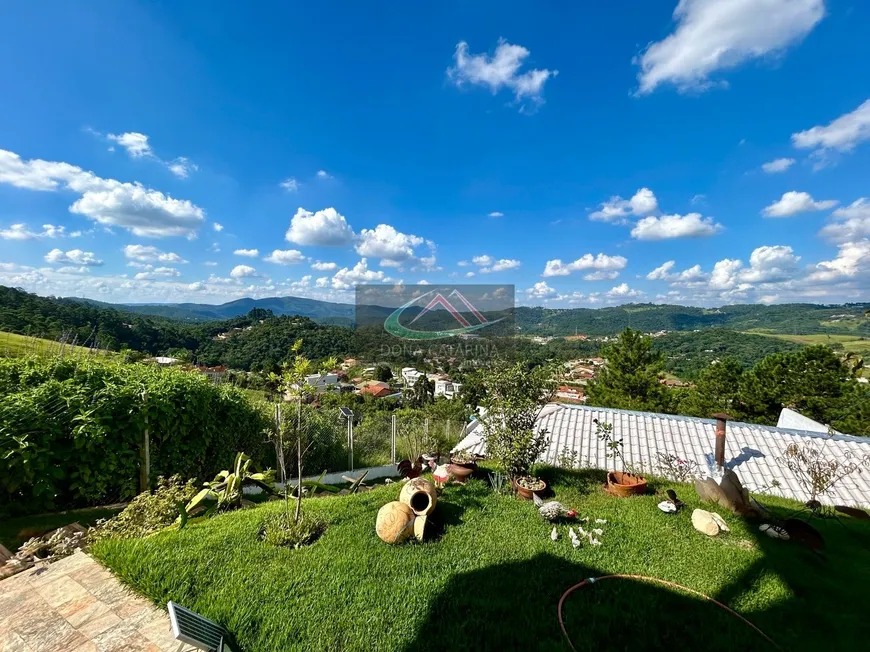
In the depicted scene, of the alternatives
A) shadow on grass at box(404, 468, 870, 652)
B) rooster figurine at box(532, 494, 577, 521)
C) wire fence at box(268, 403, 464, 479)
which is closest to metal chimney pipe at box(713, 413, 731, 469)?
shadow on grass at box(404, 468, 870, 652)

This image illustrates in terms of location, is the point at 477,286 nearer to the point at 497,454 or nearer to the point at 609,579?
the point at 497,454

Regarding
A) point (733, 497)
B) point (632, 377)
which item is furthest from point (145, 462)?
point (632, 377)

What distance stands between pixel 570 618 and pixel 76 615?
320 centimetres

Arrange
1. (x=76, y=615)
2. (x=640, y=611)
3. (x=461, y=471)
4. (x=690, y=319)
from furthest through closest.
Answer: (x=690, y=319), (x=461, y=471), (x=640, y=611), (x=76, y=615)

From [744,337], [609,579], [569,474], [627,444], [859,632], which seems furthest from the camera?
[744,337]

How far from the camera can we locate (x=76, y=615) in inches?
86.9

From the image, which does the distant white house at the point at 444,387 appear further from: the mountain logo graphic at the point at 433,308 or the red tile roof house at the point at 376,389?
the mountain logo graphic at the point at 433,308

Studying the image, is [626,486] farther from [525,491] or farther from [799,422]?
[799,422]

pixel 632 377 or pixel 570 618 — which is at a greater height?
pixel 570 618

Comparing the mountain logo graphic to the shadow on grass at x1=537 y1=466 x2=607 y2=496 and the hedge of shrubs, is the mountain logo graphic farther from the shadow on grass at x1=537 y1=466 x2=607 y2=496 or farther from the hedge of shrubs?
the hedge of shrubs

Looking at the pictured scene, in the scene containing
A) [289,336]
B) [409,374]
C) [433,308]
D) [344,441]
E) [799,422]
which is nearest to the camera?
[344,441]

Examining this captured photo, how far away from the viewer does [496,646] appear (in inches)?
81.0

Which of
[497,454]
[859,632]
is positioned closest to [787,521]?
[859,632]

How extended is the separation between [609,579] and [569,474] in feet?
8.31
